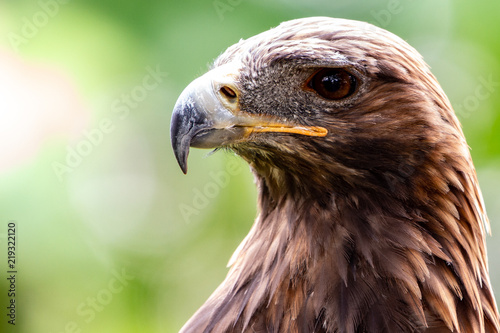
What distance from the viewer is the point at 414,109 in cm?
243

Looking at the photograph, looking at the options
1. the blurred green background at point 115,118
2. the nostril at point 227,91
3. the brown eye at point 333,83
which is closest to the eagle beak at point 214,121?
the nostril at point 227,91

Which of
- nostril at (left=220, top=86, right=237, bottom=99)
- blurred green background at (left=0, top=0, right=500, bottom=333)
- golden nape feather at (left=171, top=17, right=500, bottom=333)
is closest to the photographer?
golden nape feather at (left=171, top=17, right=500, bottom=333)

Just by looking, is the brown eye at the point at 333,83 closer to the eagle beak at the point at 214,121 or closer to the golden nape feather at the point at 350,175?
the golden nape feather at the point at 350,175

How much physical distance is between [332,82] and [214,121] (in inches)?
17.1

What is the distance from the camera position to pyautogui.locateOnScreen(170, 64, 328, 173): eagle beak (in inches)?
94.0

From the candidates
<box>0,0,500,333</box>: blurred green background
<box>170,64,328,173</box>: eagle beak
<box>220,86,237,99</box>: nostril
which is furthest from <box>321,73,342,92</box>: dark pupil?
<box>0,0,500,333</box>: blurred green background

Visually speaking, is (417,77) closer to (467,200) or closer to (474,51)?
(467,200)

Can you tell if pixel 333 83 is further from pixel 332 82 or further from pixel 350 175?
pixel 350 175

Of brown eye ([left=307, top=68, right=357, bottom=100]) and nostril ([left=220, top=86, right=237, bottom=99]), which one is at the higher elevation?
nostril ([left=220, top=86, right=237, bottom=99])

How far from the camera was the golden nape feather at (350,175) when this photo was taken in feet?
7.66

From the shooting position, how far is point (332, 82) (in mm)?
2398

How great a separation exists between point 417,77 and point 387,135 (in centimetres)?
24

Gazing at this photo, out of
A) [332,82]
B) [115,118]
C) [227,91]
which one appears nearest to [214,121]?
[227,91]

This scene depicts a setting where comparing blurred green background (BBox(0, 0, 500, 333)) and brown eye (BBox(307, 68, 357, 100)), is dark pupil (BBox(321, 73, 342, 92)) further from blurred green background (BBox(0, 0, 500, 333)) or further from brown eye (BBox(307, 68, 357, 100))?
blurred green background (BBox(0, 0, 500, 333))
